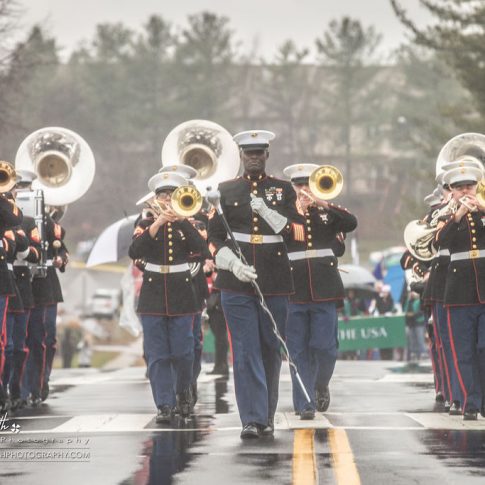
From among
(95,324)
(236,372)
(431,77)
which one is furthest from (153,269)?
(431,77)

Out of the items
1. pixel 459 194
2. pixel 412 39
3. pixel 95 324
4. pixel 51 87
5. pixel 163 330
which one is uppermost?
pixel 51 87

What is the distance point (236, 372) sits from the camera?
45.0ft

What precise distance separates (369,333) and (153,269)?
58.5 ft

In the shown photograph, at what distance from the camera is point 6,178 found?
51.0 feet

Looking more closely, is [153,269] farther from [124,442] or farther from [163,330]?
[124,442]

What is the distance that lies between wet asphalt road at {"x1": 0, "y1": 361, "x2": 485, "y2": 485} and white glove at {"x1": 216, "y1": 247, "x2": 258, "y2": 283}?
118cm

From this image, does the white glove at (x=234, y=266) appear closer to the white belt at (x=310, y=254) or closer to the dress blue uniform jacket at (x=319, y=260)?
the dress blue uniform jacket at (x=319, y=260)

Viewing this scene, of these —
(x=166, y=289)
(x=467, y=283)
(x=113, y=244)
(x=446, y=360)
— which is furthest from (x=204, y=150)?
(x=467, y=283)

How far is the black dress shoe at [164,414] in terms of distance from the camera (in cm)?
1489

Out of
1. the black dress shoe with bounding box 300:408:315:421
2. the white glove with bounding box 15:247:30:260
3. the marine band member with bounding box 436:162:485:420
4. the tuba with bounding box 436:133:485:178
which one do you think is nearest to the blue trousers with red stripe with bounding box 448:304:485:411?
the marine band member with bounding box 436:162:485:420

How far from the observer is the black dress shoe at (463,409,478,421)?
576 inches

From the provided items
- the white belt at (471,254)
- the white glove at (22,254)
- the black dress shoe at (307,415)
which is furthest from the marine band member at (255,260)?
the white glove at (22,254)

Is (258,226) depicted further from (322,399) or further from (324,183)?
(322,399)

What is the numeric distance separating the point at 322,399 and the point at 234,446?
358 cm
